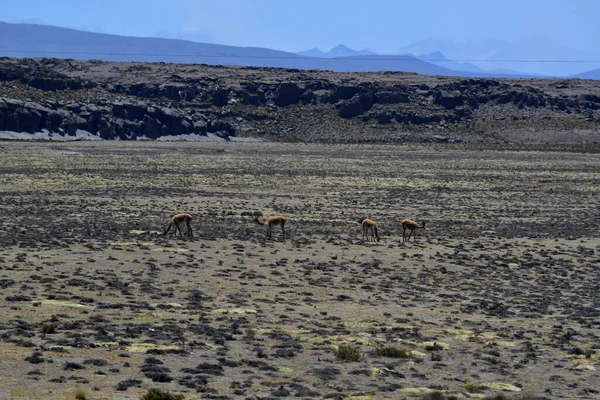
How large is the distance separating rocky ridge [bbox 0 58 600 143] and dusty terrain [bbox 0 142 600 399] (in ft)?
269

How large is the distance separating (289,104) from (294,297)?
13612 cm

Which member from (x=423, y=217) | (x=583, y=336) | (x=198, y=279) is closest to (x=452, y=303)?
(x=583, y=336)

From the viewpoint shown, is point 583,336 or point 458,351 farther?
point 583,336

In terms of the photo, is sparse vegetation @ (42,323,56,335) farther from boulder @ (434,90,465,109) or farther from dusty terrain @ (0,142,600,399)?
boulder @ (434,90,465,109)

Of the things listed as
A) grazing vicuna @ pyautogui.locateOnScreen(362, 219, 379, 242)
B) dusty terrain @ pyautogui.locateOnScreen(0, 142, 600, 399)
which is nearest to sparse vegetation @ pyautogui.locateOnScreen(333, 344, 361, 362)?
dusty terrain @ pyautogui.locateOnScreen(0, 142, 600, 399)

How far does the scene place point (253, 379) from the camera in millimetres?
13914

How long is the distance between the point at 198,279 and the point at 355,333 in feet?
20.9

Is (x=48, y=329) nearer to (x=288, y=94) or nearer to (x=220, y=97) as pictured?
(x=220, y=97)

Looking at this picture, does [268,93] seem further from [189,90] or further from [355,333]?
[355,333]

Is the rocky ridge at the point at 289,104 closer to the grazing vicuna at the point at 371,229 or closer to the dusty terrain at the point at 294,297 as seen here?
the dusty terrain at the point at 294,297

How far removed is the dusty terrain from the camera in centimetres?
1409

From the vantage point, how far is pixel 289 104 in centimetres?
15600

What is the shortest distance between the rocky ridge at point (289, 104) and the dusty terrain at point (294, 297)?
8201cm

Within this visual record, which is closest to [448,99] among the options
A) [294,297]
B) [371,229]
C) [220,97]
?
[220,97]
